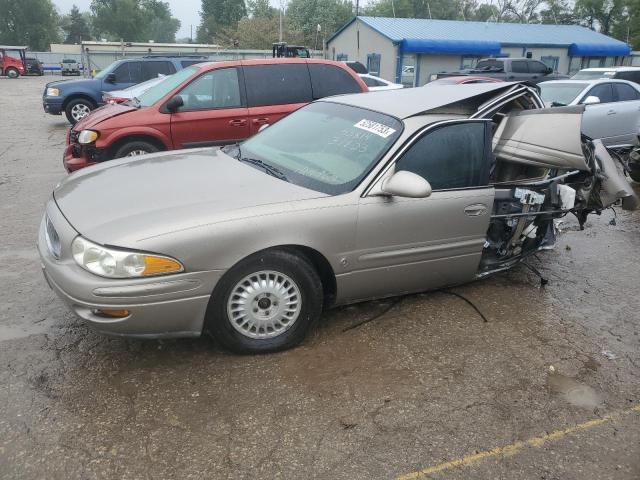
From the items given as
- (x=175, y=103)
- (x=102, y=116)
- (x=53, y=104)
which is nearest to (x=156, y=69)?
(x=53, y=104)

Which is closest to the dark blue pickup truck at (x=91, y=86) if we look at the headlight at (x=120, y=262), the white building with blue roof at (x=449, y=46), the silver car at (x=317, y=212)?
the silver car at (x=317, y=212)

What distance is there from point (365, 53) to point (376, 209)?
29.1m

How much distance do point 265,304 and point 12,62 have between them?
4330cm

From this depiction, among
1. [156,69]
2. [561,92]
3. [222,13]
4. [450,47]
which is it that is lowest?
[561,92]

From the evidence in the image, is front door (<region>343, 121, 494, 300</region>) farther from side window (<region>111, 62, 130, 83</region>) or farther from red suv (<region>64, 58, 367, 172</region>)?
side window (<region>111, 62, 130, 83</region>)

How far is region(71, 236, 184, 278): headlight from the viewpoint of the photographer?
2768 millimetres

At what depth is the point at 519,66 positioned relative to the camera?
20.0 m

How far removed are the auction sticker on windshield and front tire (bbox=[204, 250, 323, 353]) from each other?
1.09 meters

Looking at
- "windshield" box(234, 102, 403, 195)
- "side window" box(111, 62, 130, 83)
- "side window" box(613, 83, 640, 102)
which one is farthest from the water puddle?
"side window" box(111, 62, 130, 83)

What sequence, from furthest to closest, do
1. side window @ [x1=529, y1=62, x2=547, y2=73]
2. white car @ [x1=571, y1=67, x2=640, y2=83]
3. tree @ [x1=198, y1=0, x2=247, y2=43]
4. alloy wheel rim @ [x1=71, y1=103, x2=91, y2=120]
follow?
tree @ [x1=198, y1=0, x2=247, y2=43], side window @ [x1=529, y1=62, x2=547, y2=73], alloy wheel rim @ [x1=71, y1=103, x2=91, y2=120], white car @ [x1=571, y1=67, x2=640, y2=83]

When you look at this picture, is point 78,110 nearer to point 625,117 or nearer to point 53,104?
point 53,104

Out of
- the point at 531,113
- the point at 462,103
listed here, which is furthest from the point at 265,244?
the point at 531,113

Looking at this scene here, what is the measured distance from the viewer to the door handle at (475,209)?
371 cm

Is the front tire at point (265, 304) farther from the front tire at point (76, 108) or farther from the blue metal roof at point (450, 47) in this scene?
the blue metal roof at point (450, 47)
